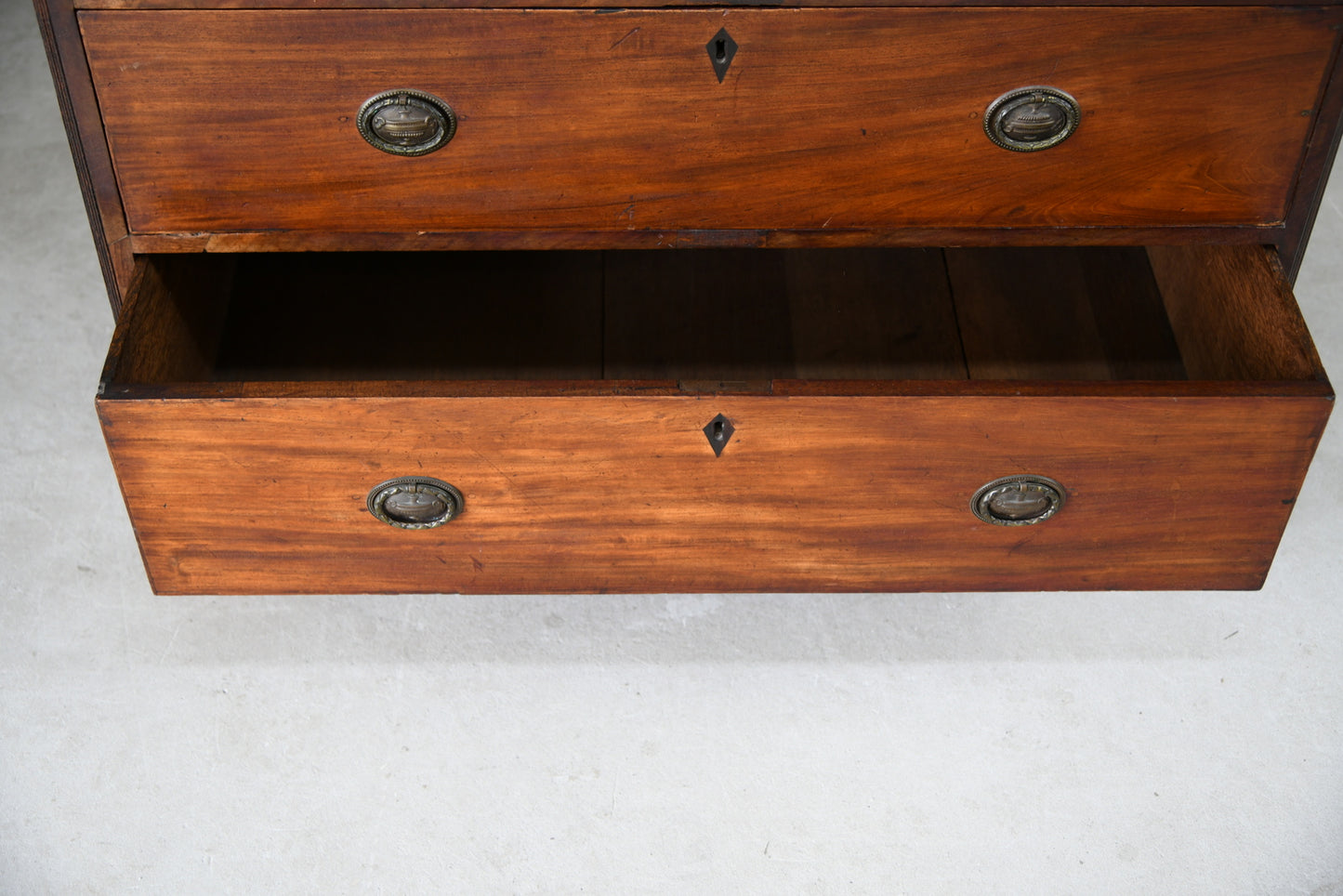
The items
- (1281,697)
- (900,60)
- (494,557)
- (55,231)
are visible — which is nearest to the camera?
(900,60)

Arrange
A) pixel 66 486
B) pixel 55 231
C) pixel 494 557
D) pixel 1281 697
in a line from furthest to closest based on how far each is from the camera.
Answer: pixel 55 231
pixel 66 486
pixel 1281 697
pixel 494 557

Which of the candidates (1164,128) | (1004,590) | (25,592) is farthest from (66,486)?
(1164,128)

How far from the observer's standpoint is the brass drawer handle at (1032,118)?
87 cm

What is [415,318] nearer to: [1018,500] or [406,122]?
[406,122]

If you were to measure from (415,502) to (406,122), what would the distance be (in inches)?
9.6

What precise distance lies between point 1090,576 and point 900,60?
1.27 feet

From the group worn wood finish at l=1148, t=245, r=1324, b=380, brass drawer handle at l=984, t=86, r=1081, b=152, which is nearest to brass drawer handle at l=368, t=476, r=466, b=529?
brass drawer handle at l=984, t=86, r=1081, b=152

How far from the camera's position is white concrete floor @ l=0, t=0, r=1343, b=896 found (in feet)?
3.24

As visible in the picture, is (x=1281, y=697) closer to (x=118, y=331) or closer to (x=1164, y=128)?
(x=1164, y=128)

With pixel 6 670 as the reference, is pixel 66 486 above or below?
above

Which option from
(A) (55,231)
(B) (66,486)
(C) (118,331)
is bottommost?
(C) (118,331)

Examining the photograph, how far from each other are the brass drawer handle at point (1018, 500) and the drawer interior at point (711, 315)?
0.20 m

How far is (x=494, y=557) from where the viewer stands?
3.19ft

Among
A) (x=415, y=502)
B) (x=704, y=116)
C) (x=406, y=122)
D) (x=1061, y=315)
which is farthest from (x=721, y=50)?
(x=1061, y=315)
